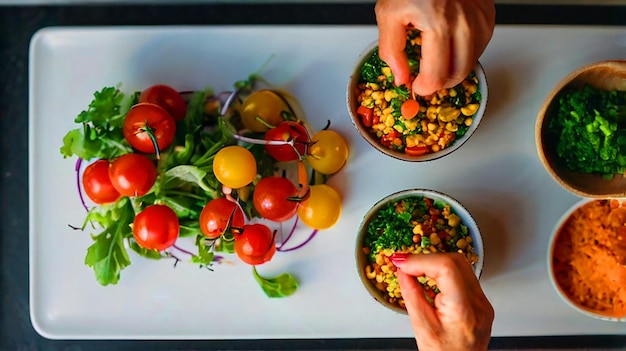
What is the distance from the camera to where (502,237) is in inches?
45.7

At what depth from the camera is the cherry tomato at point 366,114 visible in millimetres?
1056

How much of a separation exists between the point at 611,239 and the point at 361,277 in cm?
40

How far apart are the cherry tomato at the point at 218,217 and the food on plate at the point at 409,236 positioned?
209 millimetres

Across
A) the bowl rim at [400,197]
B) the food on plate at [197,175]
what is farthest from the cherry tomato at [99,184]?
the bowl rim at [400,197]

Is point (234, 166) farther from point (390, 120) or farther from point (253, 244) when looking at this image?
point (390, 120)

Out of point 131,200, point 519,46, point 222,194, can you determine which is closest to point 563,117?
point 519,46

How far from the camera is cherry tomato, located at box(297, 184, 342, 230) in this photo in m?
1.10

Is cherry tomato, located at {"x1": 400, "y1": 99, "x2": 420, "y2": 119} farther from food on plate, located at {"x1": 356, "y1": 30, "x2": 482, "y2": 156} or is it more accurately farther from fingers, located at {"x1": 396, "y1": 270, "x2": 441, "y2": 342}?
fingers, located at {"x1": 396, "y1": 270, "x2": 441, "y2": 342}

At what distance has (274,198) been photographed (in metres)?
1.06

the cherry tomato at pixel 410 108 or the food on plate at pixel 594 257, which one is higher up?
the cherry tomato at pixel 410 108

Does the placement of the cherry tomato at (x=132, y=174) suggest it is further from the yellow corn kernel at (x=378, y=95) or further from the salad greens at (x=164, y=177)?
the yellow corn kernel at (x=378, y=95)

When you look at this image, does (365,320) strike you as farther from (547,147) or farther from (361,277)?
(547,147)

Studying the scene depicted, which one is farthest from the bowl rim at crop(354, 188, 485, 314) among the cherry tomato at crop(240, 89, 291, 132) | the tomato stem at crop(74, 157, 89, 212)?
the tomato stem at crop(74, 157, 89, 212)

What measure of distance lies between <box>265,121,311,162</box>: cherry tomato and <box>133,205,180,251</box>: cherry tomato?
7.4 inches
